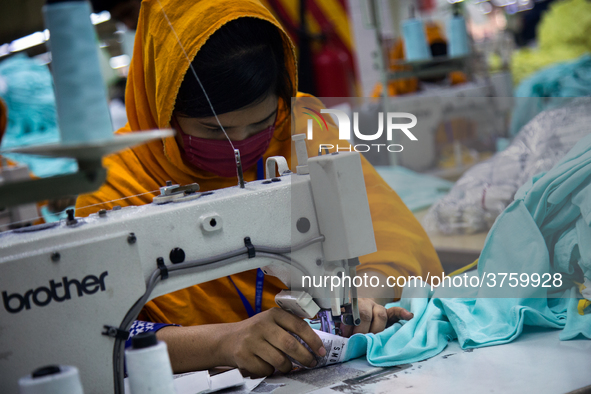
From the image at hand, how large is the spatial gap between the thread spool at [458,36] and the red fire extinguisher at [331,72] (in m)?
1.88

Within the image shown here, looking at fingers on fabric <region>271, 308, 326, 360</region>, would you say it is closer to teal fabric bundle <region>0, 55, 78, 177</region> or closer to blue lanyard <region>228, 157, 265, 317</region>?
blue lanyard <region>228, 157, 265, 317</region>

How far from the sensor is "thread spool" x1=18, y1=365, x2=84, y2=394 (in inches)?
22.5

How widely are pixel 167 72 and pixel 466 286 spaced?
0.78 meters

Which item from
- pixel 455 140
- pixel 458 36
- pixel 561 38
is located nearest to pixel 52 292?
pixel 455 140

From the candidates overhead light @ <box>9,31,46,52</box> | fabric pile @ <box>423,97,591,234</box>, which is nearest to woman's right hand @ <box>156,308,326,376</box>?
fabric pile @ <box>423,97,591,234</box>

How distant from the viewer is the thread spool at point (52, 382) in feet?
1.87

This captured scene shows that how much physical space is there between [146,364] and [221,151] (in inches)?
23.7

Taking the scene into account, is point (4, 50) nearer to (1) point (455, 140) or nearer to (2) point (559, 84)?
(1) point (455, 140)

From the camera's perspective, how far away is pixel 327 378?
90cm

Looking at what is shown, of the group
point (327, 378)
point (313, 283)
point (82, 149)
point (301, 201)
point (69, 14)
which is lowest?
point (327, 378)

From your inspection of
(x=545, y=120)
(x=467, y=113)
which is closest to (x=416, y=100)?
(x=467, y=113)

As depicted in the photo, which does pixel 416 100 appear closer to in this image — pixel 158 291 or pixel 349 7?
pixel 158 291

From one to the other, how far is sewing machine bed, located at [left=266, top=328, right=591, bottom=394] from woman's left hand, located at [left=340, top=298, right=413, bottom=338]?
71 millimetres

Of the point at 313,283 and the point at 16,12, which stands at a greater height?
the point at 16,12
